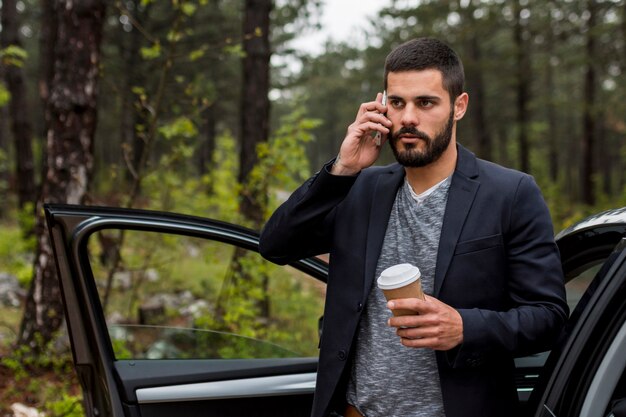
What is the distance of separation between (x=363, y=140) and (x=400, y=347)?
693mm

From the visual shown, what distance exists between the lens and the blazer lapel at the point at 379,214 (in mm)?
1963

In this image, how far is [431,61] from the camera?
195 cm

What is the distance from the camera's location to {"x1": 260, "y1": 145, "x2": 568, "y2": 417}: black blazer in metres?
1.75

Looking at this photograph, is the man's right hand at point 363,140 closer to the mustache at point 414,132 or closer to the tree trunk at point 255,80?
the mustache at point 414,132

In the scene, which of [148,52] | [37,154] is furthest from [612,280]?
[37,154]

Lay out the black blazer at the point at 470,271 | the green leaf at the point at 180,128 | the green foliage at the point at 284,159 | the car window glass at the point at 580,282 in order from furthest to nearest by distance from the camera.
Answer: the green foliage at the point at 284,159 < the green leaf at the point at 180,128 < the car window glass at the point at 580,282 < the black blazer at the point at 470,271

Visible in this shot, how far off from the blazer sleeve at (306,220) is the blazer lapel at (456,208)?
0.35 m

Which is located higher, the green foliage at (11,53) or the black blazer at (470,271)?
the green foliage at (11,53)

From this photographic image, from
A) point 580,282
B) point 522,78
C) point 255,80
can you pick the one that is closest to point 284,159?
point 255,80

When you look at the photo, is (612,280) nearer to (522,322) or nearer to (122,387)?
(522,322)

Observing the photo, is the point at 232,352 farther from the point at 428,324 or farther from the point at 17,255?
the point at 17,255

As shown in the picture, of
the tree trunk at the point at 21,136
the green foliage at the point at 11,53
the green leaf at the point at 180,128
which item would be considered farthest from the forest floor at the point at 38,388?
the tree trunk at the point at 21,136

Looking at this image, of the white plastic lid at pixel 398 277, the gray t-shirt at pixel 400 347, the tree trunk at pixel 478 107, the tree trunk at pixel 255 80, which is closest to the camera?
the white plastic lid at pixel 398 277

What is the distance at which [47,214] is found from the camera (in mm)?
2238
